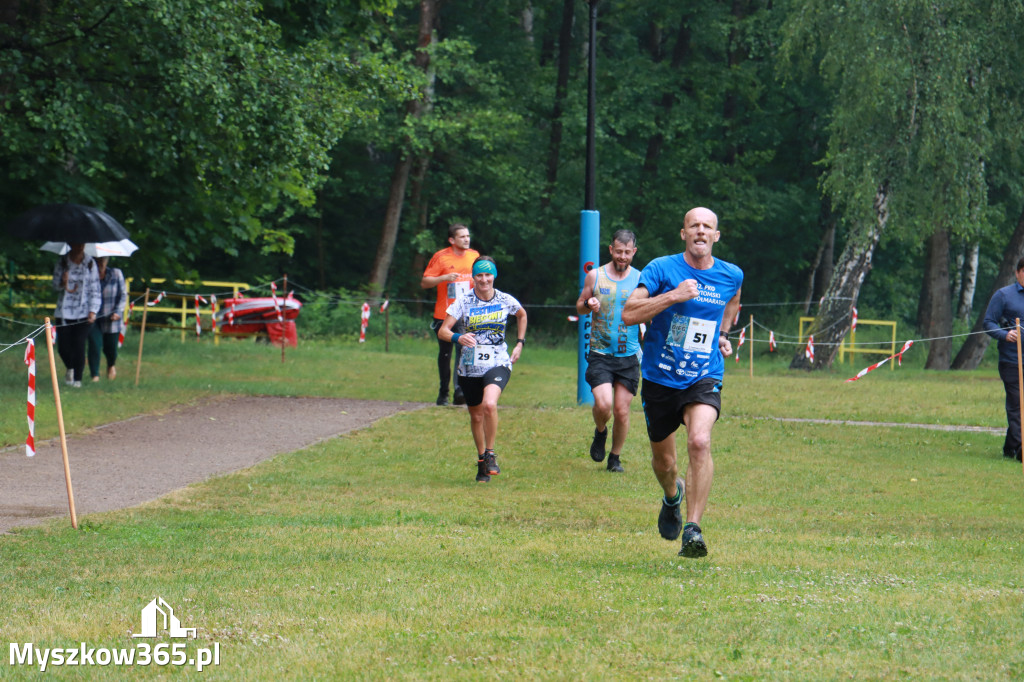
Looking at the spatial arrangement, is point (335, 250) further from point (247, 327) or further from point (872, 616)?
point (872, 616)

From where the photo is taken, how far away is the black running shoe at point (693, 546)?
22.8ft

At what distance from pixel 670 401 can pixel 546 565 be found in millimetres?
1299

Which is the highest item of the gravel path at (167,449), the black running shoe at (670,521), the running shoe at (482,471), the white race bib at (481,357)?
the white race bib at (481,357)

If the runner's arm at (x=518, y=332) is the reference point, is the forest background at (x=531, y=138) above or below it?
above

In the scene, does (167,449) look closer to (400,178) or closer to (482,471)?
(482,471)

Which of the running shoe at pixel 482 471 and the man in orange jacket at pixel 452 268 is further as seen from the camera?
the man in orange jacket at pixel 452 268

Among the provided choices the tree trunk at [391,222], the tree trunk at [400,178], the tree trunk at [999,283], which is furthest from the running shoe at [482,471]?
the tree trunk at [391,222]

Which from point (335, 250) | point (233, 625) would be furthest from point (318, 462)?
point (335, 250)

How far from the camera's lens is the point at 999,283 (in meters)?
28.2

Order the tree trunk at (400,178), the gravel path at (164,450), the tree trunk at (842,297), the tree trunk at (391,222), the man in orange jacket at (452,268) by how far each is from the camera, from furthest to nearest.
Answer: the tree trunk at (391,222) → the tree trunk at (400,178) → the tree trunk at (842,297) → the man in orange jacket at (452,268) → the gravel path at (164,450)

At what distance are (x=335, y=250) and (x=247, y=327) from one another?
1353 cm

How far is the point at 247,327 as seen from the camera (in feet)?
94.1

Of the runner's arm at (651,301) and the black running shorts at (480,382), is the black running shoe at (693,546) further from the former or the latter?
the black running shorts at (480,382)

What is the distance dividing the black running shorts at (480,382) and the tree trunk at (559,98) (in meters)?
30.8
